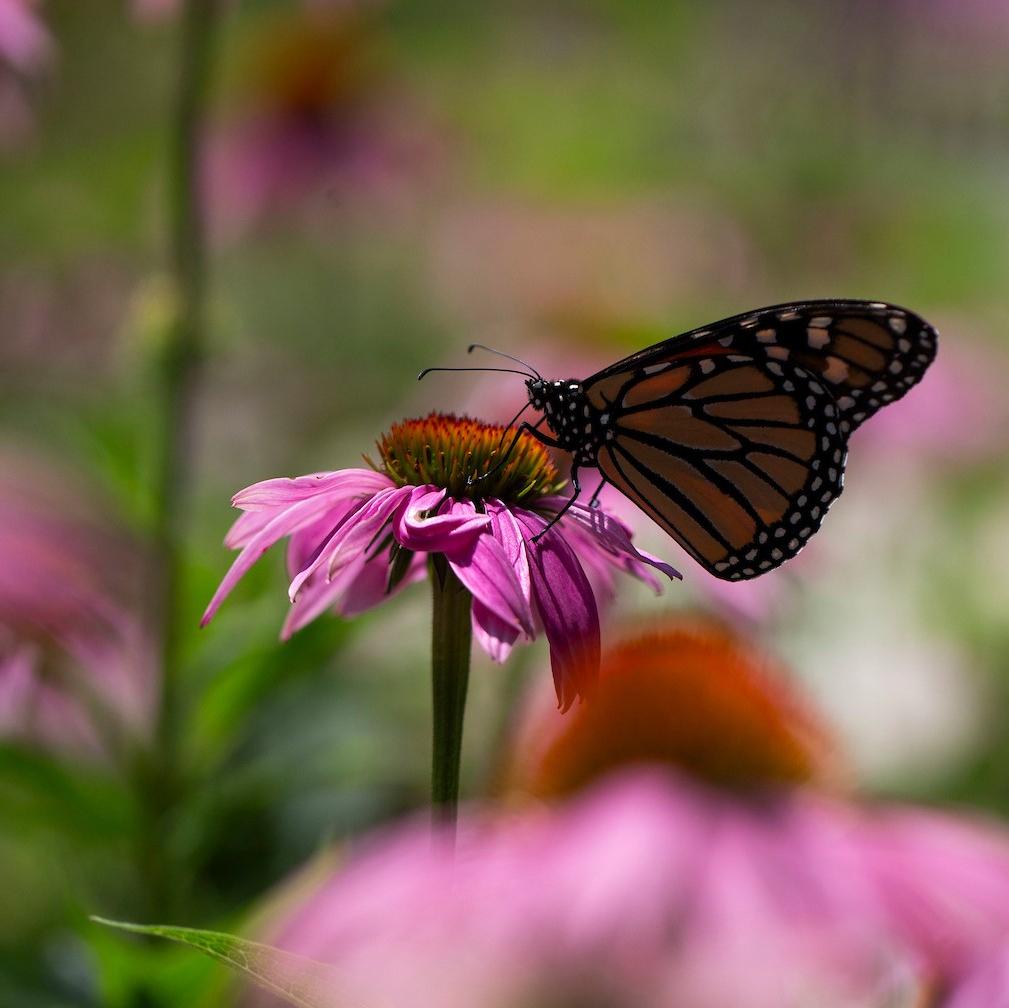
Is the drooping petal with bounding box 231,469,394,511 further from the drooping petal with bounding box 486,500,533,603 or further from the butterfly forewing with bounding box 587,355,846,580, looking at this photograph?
the butterfly forewing with bounding box 587,355,846,580

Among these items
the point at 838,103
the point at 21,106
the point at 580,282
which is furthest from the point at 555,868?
the point at 838,103

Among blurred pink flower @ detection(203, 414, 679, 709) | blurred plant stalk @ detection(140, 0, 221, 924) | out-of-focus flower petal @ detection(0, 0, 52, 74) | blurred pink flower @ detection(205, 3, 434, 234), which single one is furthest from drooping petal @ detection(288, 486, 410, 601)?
blurred pink flower @ detection(205, 3, 434, 234)

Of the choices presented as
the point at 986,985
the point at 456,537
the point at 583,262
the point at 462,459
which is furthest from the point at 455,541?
→ the point at 583,262

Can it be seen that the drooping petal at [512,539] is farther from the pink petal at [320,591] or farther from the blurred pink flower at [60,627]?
the blurred pink flower at [60,627]

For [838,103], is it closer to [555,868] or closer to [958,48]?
[958,48]

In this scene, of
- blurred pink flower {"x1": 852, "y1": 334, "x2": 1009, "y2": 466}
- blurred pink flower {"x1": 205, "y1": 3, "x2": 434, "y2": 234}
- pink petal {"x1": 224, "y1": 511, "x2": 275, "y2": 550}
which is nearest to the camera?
pink petal {"x1": 224, "y1": 511, "x2": 275, "y2": 550}

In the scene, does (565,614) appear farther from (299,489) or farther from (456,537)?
(299,489)

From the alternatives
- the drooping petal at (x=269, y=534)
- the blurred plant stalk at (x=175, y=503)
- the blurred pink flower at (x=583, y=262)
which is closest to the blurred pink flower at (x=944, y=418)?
the blurred pink flower at (x=583, y=262)
